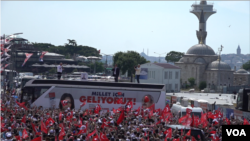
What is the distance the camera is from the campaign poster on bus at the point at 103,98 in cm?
2119

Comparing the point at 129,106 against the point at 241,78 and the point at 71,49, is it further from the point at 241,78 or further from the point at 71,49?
the point at 71,49

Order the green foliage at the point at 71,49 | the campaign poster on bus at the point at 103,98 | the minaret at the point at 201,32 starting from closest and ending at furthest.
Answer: the campaign poster on bus at the point at 103,98, the minaret at the point at 201,32, the green foliage at the point at 71,49

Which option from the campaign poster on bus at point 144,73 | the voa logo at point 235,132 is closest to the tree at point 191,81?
the campaign poster on bus at point 144,73

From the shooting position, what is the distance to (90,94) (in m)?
21.4

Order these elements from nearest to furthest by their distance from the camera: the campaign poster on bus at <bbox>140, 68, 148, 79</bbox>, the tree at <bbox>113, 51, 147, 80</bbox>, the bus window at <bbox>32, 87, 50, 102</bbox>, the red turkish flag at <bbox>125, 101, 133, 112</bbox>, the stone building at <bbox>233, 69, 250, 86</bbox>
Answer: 1. the red turkish flag at <bbox>125, 101, 133, 112</bbox>
2. the bus window at <bbox>32, 87, 50, 102</bbox>
3. the campaign poster on bus at <bbox>140, 68, 148, 79</bbox>
4. the tree at <bbox>113, 51, 147, 80</bbox>
5. the stone building at <bbox>233, 69, 250, 86</bbox>

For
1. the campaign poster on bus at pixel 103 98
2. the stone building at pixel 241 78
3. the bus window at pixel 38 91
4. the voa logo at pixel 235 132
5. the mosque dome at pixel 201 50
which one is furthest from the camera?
the stone building at pixel 241 78

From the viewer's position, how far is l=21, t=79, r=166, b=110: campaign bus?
Answer: 20.9 meters

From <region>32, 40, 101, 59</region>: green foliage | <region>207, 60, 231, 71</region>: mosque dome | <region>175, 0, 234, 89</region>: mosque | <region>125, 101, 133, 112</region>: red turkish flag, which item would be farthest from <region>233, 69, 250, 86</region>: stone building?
<region>125, 101, 133, 112</region>: red turkish flag

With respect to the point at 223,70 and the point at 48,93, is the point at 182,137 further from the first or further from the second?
the point at 223,70

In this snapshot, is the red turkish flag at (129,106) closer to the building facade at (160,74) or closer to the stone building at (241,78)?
the building facade at (160,74)

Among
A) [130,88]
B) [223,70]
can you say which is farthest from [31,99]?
[223,70]

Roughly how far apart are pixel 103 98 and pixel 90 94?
71 cm

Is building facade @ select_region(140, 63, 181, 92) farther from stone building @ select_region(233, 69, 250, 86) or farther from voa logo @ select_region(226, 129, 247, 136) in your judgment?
stone building @ select_region(233, 69, 250, 86)

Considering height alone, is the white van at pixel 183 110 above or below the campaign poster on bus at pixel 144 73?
below
